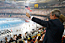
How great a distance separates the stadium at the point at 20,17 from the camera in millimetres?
3999

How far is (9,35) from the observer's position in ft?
13.1

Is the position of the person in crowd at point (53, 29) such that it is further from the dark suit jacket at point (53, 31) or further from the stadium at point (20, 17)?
the stadium at point (20, 17)

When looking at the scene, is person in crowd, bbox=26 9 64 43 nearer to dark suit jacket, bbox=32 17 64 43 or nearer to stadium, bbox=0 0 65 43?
dark suit jacket, bbox=32 17 64 43

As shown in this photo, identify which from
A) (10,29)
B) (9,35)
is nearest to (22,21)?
(10,29)

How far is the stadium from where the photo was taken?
3999 mm

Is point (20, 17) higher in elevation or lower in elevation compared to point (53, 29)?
lower

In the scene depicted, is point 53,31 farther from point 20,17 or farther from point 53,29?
point 20,17

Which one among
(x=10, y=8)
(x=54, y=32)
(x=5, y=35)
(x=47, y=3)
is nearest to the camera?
(x=54, y=32)

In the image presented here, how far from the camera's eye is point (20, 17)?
4496 millimetres

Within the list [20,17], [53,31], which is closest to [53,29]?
[53,31]

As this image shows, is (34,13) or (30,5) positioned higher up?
(30,5)

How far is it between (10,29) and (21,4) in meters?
1.68

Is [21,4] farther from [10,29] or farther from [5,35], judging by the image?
[5,35]

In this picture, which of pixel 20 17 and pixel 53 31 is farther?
pixel 20 17
